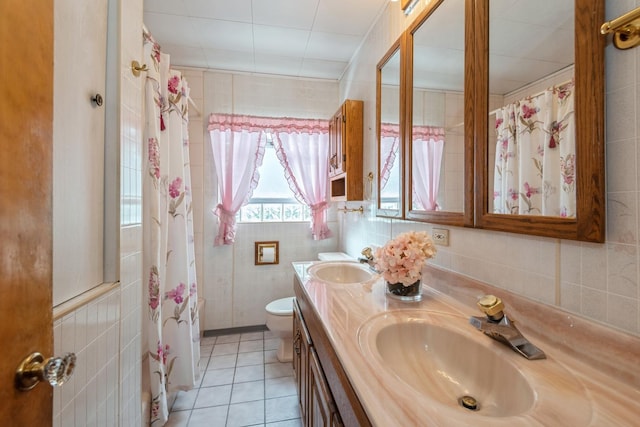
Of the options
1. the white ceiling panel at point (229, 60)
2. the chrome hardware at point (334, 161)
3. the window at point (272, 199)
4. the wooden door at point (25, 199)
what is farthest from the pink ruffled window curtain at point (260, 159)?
the wooden door at point (25, 199)

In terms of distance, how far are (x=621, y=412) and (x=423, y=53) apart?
1.39 m

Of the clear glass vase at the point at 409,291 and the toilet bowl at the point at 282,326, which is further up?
the clear glass vase at the point at 409,291

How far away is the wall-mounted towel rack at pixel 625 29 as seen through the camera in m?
0.54

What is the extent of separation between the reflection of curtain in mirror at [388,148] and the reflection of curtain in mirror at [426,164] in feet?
0.65

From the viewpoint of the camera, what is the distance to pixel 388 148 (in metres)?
1.60

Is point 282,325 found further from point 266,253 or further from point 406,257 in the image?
point 406,257

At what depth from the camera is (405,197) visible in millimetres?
1389

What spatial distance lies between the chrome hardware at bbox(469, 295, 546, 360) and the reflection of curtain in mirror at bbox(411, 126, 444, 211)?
514 millimetres

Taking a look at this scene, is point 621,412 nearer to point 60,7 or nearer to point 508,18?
point 508,18

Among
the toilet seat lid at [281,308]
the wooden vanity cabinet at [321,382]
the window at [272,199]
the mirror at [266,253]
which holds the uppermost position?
the window at [272,199]

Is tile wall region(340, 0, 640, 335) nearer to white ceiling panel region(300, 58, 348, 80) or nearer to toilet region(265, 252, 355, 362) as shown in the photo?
toilet region(265, 252, 355, 362)

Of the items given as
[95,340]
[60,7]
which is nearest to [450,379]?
[95,340]

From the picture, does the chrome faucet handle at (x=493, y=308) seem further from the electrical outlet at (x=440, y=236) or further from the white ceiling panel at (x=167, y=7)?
the white ceiling panel at (x=167, y=7)

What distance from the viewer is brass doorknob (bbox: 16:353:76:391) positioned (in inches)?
18.6
